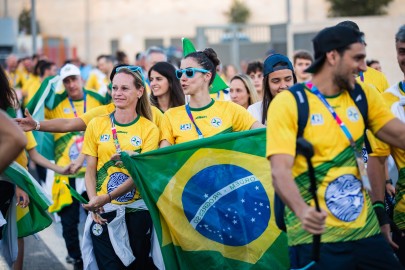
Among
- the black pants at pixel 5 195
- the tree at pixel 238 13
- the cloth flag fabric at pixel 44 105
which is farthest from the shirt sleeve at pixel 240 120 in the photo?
the tree at pixel 238 13

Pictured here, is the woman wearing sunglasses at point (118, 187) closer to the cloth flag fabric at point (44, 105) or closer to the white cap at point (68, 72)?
the cloth flag fabric at point (44, 105)

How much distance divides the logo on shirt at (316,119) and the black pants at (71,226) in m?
5.50

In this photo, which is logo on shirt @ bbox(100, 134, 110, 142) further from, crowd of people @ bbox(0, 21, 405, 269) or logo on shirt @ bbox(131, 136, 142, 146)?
logo on shirt @ bbox(131, 136, 142, 146)

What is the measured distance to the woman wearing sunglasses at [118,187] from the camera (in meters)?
7.13

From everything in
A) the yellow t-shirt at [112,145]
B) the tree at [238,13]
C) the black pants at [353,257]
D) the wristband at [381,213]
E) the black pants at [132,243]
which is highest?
the tree at [238,13]

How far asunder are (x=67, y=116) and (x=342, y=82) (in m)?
5.96

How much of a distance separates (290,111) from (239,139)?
6.51 ft

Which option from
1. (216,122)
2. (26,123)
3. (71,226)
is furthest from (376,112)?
(71,226)

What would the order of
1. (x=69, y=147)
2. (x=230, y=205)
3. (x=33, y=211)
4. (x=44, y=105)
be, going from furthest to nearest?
(x=69, y=147) < (x=44, y=105) < (x=33, y=211) < (x=230, y=205)

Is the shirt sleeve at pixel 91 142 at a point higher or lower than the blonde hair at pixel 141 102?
lower

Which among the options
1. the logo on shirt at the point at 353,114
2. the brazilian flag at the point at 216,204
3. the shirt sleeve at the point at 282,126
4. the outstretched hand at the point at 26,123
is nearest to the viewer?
the shirt sleeve at the point at 282,126

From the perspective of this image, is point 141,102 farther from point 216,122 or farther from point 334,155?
point 334,155

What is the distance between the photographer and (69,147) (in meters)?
10.6

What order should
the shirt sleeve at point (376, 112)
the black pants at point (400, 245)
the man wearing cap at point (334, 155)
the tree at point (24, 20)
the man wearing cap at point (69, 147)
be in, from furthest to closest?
the tree at point (24, 20) → the man wearing cap at point (69, 147) → the black pants at point (400, 245) → the shirt sleeve at point (376, 112) → the man wearing cap at point (334, 155)
